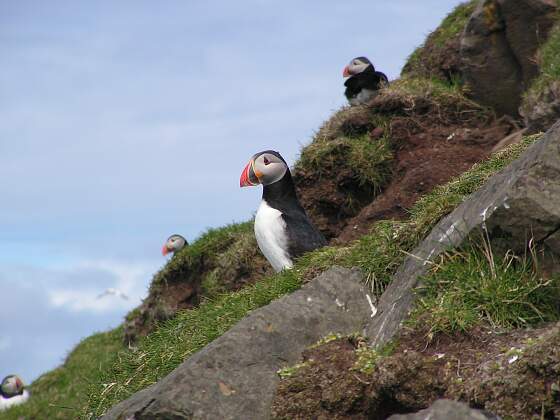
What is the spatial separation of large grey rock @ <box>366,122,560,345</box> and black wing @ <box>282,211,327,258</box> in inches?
106

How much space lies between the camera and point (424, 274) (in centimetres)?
508

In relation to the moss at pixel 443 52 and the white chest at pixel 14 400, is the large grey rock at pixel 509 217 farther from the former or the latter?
the white chest at pixel 14 400

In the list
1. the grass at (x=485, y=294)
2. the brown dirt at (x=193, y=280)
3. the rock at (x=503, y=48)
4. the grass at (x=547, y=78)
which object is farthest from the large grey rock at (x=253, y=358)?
the rock at (x=503, y=48)

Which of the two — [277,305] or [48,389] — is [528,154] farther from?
[48,389]

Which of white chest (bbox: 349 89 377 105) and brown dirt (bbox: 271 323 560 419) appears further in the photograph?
white chest (bbox: 349 89 377 105)

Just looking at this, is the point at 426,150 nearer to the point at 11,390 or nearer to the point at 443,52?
the point at 443,52

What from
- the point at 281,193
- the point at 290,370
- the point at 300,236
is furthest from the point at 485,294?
the point at 281,193

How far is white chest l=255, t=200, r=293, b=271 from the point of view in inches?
316

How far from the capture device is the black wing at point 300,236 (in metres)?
7.94

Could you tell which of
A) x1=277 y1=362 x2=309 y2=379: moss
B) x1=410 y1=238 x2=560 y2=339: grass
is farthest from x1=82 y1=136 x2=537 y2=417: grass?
x1=277 y1=362 x2=309 y2=379: moss

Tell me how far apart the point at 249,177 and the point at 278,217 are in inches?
23.9

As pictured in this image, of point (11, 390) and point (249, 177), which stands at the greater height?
point (11, 390)

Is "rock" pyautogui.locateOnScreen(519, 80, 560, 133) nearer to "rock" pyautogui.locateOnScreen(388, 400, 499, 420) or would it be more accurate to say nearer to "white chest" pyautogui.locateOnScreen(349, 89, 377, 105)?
"white chest" pyautogui.locateOnScreen(349, 89, 377, 105)

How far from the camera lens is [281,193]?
8.54 metres
